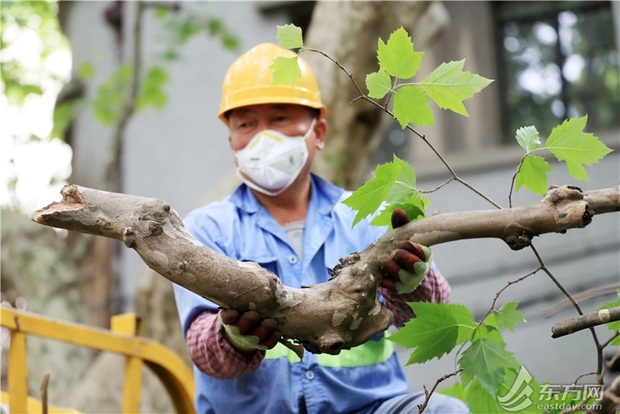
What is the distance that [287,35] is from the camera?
2.00 meters

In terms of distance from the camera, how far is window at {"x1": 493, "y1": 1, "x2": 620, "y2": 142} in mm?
7234

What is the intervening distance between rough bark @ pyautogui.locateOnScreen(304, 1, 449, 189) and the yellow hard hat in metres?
2.23

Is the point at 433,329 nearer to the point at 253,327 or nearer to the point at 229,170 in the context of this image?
the point at 253,327

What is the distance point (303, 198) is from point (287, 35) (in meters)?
0.96

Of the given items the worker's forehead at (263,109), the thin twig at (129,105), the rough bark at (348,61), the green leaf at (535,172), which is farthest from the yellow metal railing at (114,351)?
the thin twig at (129,105)

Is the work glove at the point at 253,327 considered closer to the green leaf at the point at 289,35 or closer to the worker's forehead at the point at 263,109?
the green leaf at the point at 289,35

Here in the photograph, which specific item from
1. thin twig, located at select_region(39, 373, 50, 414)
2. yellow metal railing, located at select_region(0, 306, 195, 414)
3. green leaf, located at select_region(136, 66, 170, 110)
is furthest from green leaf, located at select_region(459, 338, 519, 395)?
green leaf, located at select_region(136, 66, 170, 110)

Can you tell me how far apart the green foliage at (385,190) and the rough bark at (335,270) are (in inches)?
3.8

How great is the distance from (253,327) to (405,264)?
401 mm

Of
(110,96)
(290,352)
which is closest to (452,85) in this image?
(290,352)

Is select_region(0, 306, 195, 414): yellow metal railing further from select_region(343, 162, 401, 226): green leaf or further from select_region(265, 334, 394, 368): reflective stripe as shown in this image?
select_region(343, 162, 401, 226): green leaf

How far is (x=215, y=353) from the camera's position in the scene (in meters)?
2.29

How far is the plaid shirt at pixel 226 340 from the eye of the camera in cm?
226

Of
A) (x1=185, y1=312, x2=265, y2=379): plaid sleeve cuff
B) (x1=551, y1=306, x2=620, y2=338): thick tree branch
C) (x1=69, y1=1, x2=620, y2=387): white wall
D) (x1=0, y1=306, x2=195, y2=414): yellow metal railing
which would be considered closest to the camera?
(x1=551, y1=306, x2=620, y2=338): thick tree branch
